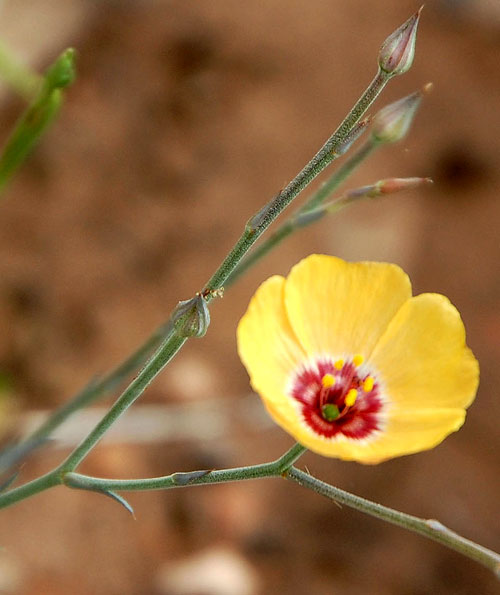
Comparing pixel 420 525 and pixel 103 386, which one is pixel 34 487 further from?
pixel 420 525

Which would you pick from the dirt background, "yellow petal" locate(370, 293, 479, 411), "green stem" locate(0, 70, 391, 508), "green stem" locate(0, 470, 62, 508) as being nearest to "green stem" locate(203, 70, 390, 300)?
"green stem" locate(0, 70, 391, 508)

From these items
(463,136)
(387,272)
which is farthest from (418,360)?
(463,136)

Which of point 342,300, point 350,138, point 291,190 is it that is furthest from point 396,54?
point 342,300

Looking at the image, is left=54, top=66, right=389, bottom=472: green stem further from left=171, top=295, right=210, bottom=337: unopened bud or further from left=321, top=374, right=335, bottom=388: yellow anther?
left=321, top=374, right=335, bottom=388: yellow anther

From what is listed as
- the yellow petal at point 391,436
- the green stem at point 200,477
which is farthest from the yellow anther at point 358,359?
the green stem at point 200,477

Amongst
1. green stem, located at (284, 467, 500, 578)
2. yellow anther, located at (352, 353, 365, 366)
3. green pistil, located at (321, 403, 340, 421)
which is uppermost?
yellow anther, located at (352, 353, 365, 366)

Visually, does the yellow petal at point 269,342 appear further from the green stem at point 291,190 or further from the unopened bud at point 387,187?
the unopened bud at point 387,187

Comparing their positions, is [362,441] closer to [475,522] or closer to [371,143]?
[371,143]
